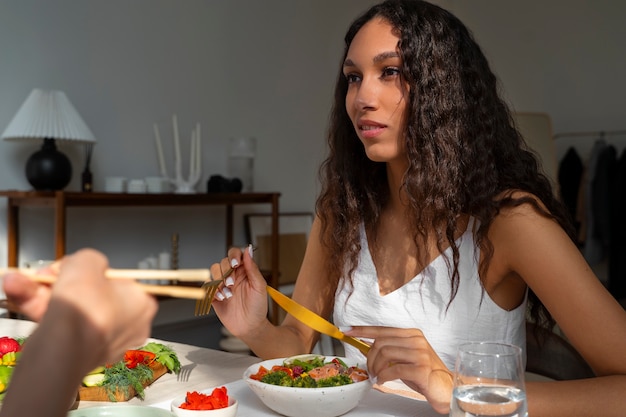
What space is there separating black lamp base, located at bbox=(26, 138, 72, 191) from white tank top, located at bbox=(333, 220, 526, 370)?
198 cm

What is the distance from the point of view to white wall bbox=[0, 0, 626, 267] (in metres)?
3.32

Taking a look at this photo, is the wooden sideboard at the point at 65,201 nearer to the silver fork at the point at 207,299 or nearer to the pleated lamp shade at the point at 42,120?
the pleated lamp shade at the point at 42,120

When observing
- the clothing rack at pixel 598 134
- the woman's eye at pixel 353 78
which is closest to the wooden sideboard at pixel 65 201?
the woman's eye at pixel 353 78

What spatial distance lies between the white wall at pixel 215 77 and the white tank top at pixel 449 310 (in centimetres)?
237

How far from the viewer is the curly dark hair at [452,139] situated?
145 cm

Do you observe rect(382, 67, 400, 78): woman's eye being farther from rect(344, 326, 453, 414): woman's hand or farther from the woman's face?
rect(344, 326, 453, 414): woman's hand

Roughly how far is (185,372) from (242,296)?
0.18m

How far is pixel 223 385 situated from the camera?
1.20 meters

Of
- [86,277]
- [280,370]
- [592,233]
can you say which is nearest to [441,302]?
[280,370]

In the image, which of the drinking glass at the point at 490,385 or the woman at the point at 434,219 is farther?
the woman at the point at 434,219

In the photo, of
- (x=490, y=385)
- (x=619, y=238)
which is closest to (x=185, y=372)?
(x=490, y=385)

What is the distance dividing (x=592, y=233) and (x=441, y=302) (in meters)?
3.84

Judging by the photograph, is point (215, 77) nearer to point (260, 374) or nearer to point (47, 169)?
point (47, 169)

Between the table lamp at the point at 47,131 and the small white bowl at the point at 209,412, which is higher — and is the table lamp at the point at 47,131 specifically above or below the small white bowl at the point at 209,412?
above
